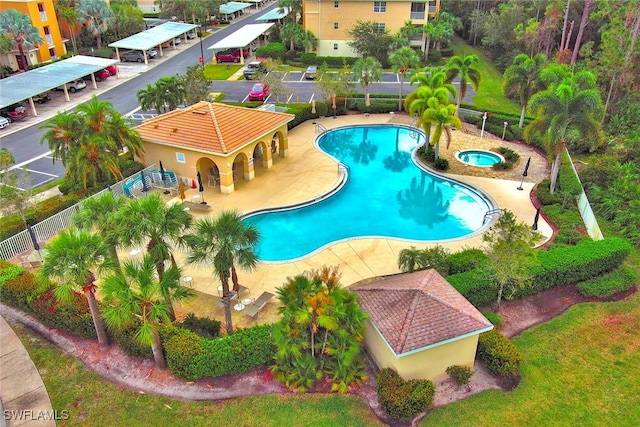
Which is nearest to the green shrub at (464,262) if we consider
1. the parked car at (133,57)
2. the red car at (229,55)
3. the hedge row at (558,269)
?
the hedge row at (558,269)

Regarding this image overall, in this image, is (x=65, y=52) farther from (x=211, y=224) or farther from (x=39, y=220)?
(x=211, y=224)

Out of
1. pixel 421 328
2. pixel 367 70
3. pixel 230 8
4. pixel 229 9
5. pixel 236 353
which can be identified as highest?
pixel 230 8

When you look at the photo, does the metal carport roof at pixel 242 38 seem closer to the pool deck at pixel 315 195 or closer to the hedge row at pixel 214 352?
the pool deck at pixel 315 195

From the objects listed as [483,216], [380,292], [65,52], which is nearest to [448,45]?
[483,216]

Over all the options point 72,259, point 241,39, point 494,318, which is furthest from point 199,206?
point 241,39

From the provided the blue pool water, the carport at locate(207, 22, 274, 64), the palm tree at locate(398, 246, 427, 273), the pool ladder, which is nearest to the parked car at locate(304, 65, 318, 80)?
the carport at locate(207, 22, 274, 64)

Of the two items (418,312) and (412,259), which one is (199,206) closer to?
(412,259)
